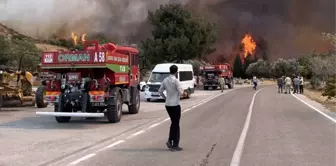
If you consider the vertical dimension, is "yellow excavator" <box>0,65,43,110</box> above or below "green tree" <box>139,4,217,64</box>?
below

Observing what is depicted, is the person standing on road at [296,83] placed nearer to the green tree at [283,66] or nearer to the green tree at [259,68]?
the green tree at [259,68]

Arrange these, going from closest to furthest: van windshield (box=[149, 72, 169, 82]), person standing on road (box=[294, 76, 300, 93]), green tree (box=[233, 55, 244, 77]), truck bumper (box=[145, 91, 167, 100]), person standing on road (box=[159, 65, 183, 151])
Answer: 1. person standing on road (box=[159, 65, 183, 151])
2. truck bumper (box=[145, 91, 167, 100])
3. van windshield (box=[149, 72, 169, 82])
4. person standing on road (box=[294, 76, 300, 93])
5. green tree (box=[233, 55, 244, 77])

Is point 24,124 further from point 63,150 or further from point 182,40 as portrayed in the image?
point 182,40

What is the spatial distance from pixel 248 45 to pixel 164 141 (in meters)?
79.5

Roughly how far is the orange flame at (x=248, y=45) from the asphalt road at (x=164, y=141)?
71.3 m

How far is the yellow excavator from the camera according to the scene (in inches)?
831

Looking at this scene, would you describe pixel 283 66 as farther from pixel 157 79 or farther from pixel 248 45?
pixel 157 79

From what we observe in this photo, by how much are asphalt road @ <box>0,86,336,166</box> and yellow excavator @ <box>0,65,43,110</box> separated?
183 inches

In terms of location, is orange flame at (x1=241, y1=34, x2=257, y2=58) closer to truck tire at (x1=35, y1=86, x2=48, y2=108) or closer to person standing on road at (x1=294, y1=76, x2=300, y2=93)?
person standing on road at (x1=294, y1=76, x2=300, y2=93)

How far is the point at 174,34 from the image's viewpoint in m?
51.4

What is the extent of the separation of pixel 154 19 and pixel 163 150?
43.4 metres

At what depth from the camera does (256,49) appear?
9112 centimetres

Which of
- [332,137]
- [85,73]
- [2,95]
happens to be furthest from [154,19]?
[332,137]

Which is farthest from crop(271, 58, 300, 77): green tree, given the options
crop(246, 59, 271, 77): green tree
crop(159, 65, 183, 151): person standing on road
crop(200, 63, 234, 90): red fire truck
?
crop(159, 65, 183, 151): person standing on road
